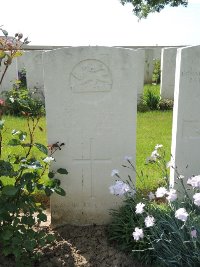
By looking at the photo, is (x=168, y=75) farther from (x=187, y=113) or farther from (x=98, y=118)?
(x=98, y=118)

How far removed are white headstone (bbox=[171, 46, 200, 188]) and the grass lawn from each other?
66 cm

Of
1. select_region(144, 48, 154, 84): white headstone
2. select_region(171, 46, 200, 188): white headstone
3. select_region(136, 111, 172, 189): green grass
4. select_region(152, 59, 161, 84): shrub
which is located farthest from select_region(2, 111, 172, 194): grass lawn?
select_region(144, 48, 154, 84): white headstone

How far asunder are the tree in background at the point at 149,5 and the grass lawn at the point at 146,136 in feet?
26.6

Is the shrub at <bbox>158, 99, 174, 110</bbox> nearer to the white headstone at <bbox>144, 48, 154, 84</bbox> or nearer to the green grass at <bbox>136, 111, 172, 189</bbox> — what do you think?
the green grass at <bbox>136, 111, 172, 189</bbox>

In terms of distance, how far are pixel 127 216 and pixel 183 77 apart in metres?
1.35

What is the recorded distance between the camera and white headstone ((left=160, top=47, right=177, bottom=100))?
9680 millimetres

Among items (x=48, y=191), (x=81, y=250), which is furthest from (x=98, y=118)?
(x=81, y=250)

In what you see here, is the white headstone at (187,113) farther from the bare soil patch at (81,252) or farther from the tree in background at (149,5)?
the tree in background at (149,5)

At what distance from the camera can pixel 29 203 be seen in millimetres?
2758

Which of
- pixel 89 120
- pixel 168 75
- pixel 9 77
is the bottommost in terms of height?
pixel 89 120

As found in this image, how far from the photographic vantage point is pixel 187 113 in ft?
11.1

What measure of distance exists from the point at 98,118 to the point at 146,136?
10.8 feet

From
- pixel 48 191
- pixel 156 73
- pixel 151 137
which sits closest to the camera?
pixel 48 191

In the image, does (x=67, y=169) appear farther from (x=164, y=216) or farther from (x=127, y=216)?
(x=164, y=216)
